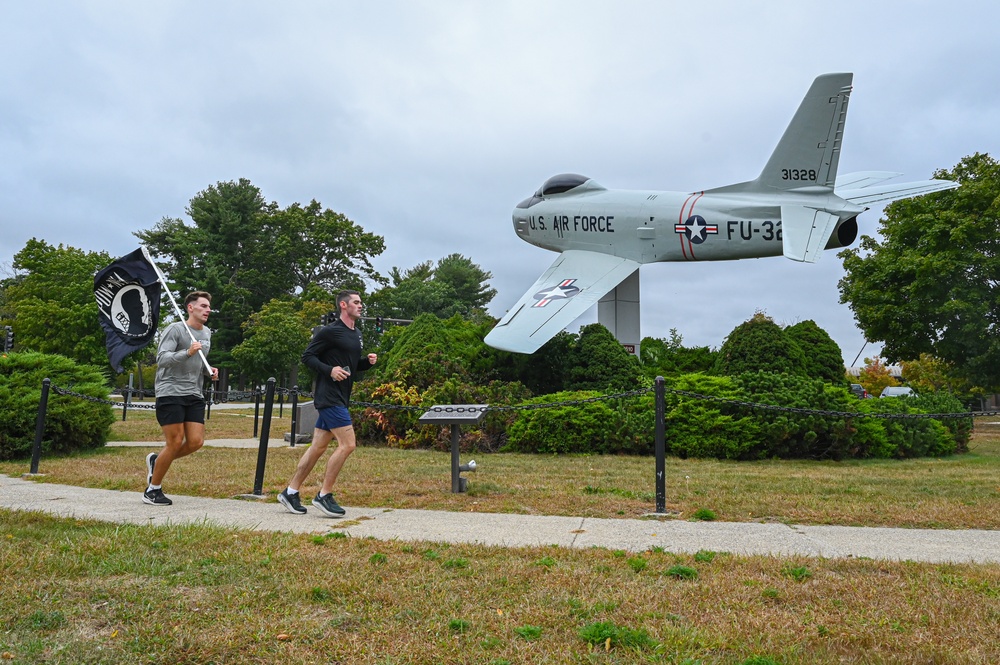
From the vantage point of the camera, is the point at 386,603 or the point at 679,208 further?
the point at 679,208

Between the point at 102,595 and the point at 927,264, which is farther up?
the point at 927,264

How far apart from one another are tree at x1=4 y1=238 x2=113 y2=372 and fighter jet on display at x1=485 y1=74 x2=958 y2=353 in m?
23.1

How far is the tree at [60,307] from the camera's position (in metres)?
32.1

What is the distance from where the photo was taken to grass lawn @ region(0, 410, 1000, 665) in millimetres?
2918

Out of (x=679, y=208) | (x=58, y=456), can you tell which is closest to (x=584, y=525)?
(x=58, y=456)

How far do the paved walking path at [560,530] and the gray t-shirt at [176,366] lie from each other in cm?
106

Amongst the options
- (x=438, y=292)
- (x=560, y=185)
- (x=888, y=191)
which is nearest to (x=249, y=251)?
(x=438, y=292)

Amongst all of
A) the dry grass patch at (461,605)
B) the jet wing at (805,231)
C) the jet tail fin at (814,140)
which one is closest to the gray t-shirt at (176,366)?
the dry grass patch at (461,605)

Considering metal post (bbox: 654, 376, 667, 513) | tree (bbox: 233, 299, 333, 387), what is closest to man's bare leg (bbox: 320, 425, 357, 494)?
metal post (bbox: 654, 376, 667, 513)

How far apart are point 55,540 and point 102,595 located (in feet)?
4.72

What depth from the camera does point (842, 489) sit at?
7602mm

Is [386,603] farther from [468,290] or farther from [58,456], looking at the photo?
[468,290]

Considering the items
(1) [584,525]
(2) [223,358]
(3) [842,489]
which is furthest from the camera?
(2) [223,358]

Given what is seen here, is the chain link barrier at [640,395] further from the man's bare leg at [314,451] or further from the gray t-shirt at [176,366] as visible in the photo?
the gray t-shirt at [176,366]
